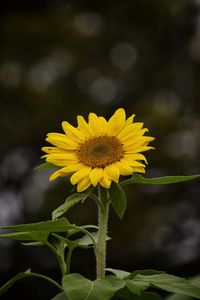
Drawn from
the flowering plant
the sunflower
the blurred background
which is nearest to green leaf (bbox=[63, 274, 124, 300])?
the flowering plant

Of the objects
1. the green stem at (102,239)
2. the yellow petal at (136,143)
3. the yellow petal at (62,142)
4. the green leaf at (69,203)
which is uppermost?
the yellow petal at (62,142)

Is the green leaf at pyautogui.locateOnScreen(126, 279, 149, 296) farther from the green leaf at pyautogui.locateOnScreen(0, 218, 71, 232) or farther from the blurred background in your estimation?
the blurred background

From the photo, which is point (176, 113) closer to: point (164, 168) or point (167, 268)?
point (164, 168)

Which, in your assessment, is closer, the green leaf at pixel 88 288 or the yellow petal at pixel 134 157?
the green leaf at pixel 88 288

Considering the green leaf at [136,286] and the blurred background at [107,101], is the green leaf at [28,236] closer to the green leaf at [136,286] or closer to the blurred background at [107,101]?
the green leaf at [136,286]

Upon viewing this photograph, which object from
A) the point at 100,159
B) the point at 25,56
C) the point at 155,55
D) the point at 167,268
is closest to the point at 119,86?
the point at 155,55

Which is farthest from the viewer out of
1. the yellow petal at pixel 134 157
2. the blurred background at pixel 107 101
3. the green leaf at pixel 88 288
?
the blurred background at pixel 107 101

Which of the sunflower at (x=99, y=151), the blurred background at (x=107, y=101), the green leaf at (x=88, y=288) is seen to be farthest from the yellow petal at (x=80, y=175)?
the blurred background at (x=107, y=101)

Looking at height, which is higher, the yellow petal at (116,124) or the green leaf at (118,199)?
the yellow petal at (116,124)
